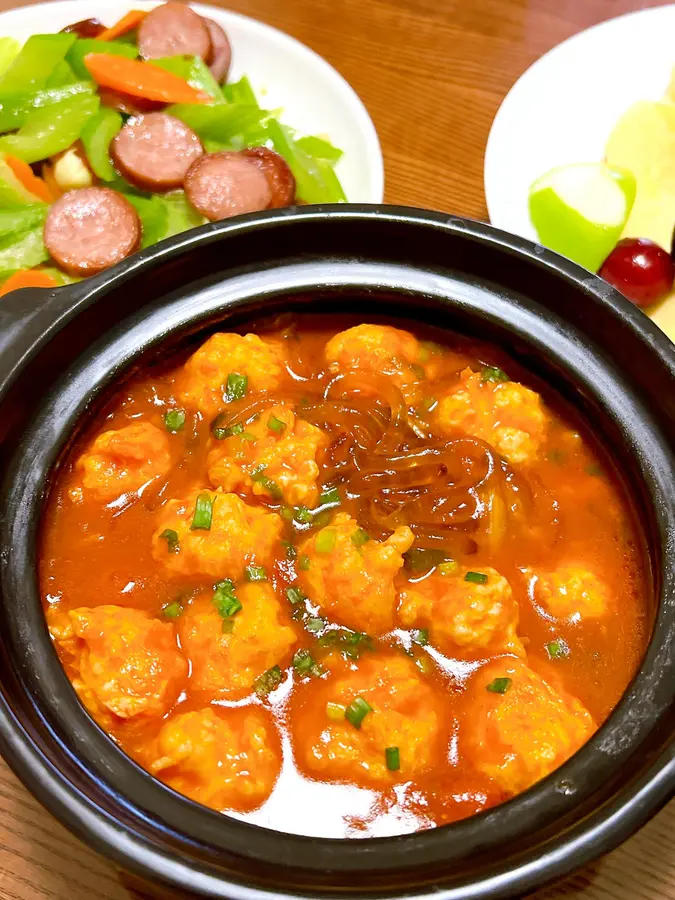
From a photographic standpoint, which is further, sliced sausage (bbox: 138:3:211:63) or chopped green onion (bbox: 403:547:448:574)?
sliced sausage (bbox: 138:3:211:63)

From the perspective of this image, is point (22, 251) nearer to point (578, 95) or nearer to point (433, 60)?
point (433, 60)

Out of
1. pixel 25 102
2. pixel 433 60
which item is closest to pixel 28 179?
pixel 25 102

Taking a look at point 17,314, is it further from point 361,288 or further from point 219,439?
point 361,288

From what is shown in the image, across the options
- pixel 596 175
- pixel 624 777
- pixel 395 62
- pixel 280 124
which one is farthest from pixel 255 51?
pixel 624 777

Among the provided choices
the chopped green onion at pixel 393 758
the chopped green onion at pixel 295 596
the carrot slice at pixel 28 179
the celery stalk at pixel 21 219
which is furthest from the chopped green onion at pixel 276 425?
the carrot slice at pixel 28 179

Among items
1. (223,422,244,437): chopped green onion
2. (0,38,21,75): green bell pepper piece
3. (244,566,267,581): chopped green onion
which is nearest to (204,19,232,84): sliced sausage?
(0,38,21,75): green bell pepper piece

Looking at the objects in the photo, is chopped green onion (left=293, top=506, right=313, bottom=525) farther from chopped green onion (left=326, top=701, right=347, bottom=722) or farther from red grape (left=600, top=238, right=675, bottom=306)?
red grape (left=600, top=238, right=675, bottom=306)

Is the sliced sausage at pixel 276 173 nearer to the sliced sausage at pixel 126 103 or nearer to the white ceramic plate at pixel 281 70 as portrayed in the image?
the white ceramic plate at pixel 281 70
